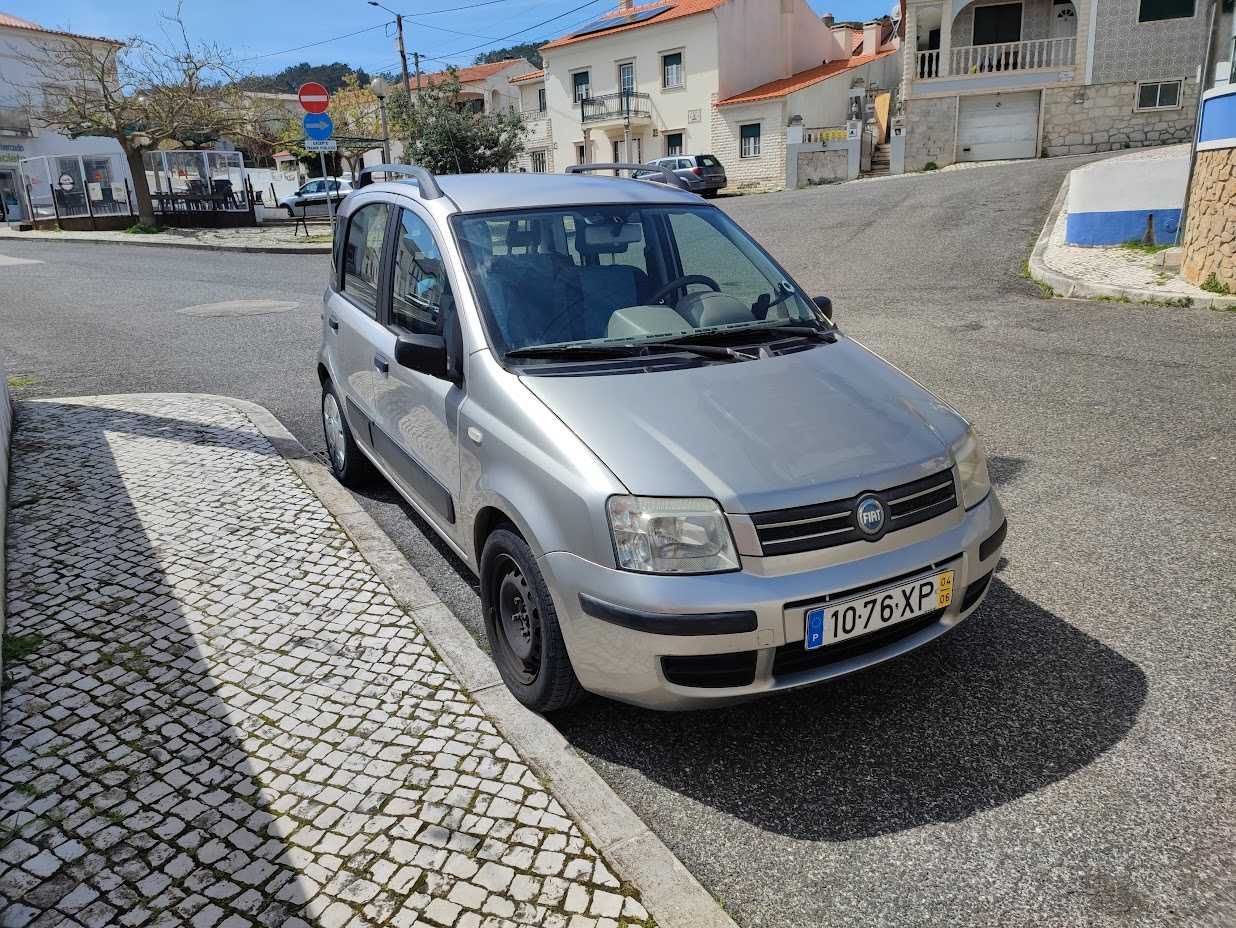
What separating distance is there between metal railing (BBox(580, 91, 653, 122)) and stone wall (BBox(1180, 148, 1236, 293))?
34.6m

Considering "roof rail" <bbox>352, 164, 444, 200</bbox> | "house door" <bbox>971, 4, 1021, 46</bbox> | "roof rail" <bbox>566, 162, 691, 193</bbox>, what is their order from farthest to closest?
"house door" <bbox>971, 4, 1021, 46</bbox>, "roof rail" <bbox>566, 162, 691, 193</bbox>, "roof rail" <bbox>352, 164, 444, 200</bbox>

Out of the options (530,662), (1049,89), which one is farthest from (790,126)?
(530,662)

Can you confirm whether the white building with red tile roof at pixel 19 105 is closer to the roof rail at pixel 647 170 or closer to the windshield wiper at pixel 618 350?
the roof rail at pixel 647 170

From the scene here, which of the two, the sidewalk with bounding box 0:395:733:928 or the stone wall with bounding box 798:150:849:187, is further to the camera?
the stone wall with bounding box 798:150:849:187

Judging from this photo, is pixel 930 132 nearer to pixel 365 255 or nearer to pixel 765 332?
pixel 365 255

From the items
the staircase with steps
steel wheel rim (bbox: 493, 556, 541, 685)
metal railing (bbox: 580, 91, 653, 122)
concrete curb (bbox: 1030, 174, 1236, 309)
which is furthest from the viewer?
metal railing (bbox: 580, 91, 653, 122)

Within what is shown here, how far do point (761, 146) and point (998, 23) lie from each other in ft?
32.1

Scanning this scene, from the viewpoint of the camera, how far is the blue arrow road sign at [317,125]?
17.0 metres

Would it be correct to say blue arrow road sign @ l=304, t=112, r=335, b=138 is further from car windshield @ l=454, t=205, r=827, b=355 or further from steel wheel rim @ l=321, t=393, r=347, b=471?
car windshield @ l=454, t=205, r=827, b=355

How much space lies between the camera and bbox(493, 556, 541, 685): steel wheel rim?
3.13m

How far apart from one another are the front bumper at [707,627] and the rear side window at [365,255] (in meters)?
2.39

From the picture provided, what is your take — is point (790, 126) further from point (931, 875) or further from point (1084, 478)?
point (931, 875)

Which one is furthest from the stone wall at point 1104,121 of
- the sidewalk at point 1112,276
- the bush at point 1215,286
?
the bush at point 1215,286

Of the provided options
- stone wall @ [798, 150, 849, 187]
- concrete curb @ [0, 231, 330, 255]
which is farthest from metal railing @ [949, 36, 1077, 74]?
concrete curb @ [0, 231, 330, 255]
